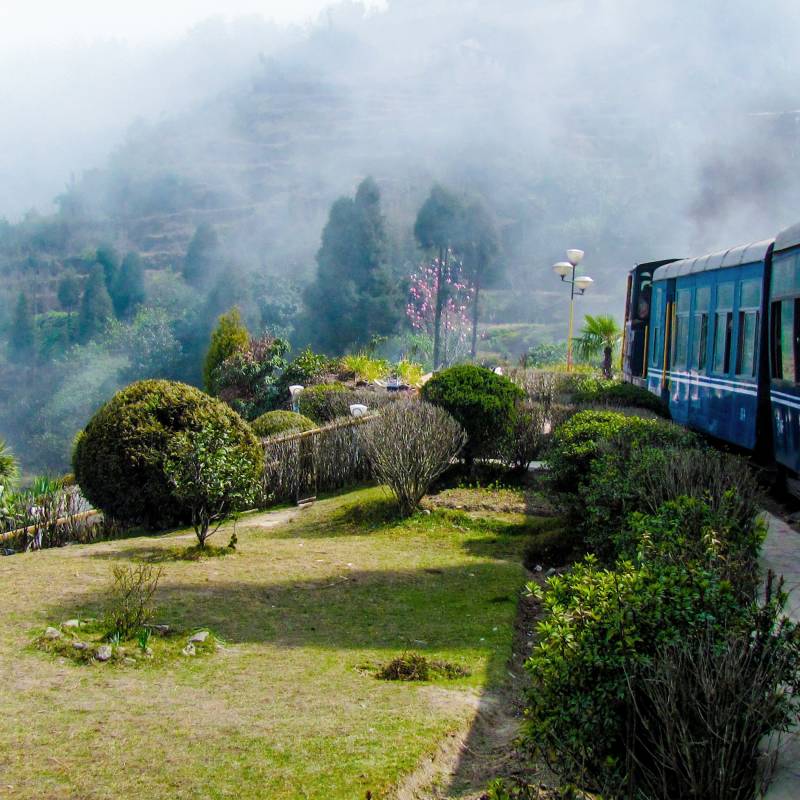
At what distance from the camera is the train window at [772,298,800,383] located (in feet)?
32.9

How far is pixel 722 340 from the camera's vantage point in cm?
1353

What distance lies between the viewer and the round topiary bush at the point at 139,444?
41.0ft

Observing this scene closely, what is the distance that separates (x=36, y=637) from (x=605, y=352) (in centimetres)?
2538

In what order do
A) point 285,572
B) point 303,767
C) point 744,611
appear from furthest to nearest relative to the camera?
point 285,572
point 303,767
point 744,611

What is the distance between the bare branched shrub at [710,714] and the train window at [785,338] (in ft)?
21.7

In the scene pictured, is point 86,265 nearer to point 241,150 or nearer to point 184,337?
point 184,337

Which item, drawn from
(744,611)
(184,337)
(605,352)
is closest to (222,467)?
(744,611)

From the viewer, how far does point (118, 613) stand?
7043mm

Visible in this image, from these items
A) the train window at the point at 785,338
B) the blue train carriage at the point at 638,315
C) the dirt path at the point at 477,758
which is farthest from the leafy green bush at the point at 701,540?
the blue train carriage at the point at 638,315

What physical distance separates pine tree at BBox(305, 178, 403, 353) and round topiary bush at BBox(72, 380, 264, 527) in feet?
172

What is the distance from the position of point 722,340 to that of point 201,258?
298ft

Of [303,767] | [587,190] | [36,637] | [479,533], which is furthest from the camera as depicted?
[587,190]

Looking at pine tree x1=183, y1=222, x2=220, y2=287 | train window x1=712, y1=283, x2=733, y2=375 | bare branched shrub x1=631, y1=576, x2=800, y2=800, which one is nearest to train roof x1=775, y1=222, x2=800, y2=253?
train window x1=712, y1=283, x2=733, y2=375

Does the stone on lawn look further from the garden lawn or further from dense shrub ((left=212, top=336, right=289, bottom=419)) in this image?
dense shrub ((left=212, top=336, right=289, bottom=419))
